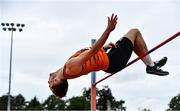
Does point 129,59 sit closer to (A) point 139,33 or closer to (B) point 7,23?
(A) point 139,33

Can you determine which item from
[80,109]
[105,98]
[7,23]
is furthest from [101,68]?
[80,109]

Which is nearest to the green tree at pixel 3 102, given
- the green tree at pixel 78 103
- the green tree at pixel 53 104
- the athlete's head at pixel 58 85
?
the green tree at pixel 53 104

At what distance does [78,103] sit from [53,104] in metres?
4.83

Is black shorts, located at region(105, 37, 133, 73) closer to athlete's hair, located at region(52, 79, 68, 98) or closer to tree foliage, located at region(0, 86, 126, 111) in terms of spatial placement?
athlete's hair, located at region(52, 79, 68, 98)

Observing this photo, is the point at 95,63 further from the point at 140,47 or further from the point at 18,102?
the point at 18,102

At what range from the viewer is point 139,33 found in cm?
546

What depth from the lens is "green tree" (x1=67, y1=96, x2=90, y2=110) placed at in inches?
1530

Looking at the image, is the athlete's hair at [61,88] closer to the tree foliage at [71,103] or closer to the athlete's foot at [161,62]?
the athlete's foot at [161,62]

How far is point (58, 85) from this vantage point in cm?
497

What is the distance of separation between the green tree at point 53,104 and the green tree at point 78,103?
1194mm

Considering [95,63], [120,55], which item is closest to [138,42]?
[120,55]

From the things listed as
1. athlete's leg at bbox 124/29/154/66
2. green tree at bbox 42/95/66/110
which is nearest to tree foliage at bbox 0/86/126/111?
green tree at bbox 42/95/66/110

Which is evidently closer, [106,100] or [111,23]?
[111,23]

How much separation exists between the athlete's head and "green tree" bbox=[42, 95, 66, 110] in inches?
1469
